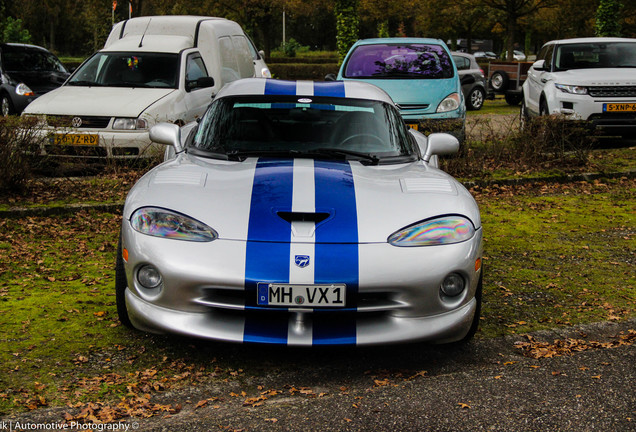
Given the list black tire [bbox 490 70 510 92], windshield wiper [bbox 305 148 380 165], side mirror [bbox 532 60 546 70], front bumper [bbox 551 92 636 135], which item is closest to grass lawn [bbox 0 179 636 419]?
windshield wiper [bbox 305 148 380 165]

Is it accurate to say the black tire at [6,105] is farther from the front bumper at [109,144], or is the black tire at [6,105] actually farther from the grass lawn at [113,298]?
the grass lawn at [113,298]

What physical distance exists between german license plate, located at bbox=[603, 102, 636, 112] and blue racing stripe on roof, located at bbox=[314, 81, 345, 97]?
7864 millimetres

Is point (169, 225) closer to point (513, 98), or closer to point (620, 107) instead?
point (620, 107)

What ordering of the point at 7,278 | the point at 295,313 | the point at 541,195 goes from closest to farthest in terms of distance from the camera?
the point at 295,313 → the point at 7,278 → the point at 541,195

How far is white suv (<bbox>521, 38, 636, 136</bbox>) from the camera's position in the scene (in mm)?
13008

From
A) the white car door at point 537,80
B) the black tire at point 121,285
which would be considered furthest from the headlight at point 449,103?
the black tire at point 121,285

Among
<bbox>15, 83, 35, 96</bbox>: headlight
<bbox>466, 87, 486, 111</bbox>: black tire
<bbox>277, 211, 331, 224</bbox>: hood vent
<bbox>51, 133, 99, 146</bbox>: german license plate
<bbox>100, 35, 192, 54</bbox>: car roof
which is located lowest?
<bbox>466, 87, 486, 111</bbox>: black tire

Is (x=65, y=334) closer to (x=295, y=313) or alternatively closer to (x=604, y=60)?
(x=295, y=313)

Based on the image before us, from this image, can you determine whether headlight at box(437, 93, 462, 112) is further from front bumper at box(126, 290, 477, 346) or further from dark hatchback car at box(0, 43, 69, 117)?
dark hatchback car at box(0, 43, 69, 117)

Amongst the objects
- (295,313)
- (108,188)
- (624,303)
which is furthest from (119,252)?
(108,188)

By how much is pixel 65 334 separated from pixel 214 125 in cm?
181

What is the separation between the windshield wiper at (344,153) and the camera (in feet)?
17.8

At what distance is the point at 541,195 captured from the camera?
31.9 ft

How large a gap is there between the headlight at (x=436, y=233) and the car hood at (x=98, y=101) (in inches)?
254
